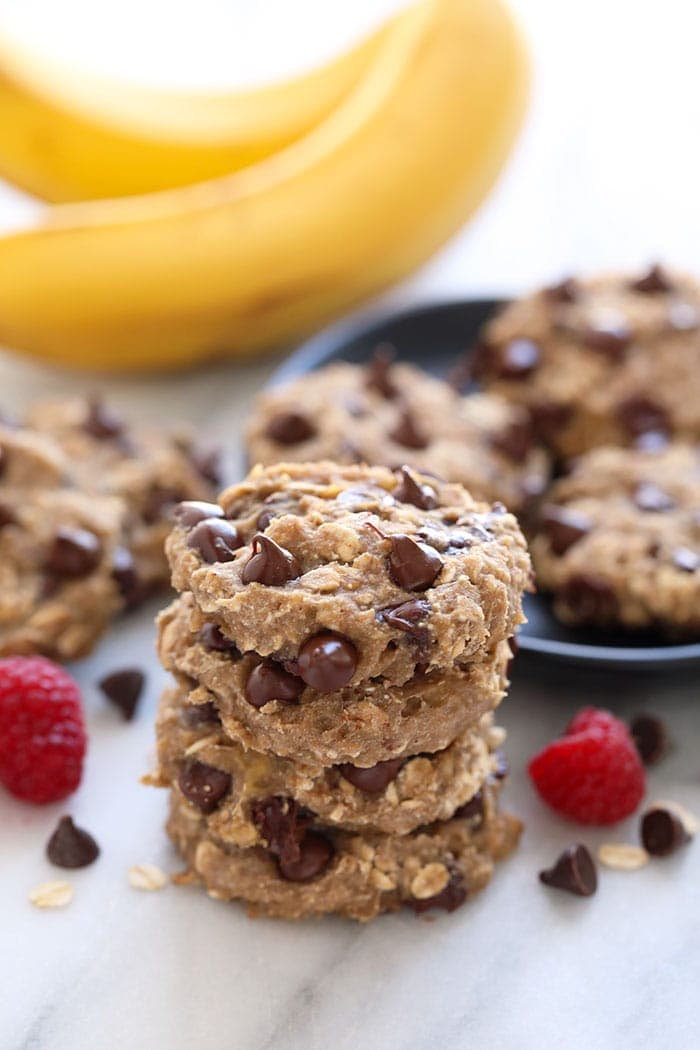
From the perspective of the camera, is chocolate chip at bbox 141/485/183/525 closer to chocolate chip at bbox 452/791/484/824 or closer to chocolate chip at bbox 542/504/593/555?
chocolate chip at bbox 542/504/593/555

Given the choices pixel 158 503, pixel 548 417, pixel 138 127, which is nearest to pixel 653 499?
pixel 548 417

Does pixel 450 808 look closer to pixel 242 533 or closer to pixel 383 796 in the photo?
pixel 383 796

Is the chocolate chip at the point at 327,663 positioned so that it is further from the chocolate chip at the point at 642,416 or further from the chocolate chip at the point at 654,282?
the chocolate chip at the point at 654,282

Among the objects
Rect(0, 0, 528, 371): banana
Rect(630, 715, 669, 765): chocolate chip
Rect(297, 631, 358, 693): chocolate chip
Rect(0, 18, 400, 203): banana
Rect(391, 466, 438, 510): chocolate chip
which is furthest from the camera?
Rect(0, 18, 400, 203): banana

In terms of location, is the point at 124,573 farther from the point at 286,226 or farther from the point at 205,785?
the point at 286,226

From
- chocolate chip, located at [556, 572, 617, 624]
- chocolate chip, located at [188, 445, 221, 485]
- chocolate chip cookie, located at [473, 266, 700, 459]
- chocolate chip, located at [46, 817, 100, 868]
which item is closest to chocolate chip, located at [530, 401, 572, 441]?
chocolate chip cookie, located at [473, 266, 700, 459]

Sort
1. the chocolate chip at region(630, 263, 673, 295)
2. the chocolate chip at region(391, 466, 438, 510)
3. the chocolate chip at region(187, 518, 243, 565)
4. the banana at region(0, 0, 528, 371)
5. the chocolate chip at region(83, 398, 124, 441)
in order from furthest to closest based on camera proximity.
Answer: the banana at region(0, 0, 528, 371), the chocolate chip at region(630, 263, 673, 295), the chocolate chip at region(83, 398, 124, 441), the chocolate chip at region(391, 466, 438, 510), the chocolate chip at region(187, 518, 243, 565)
